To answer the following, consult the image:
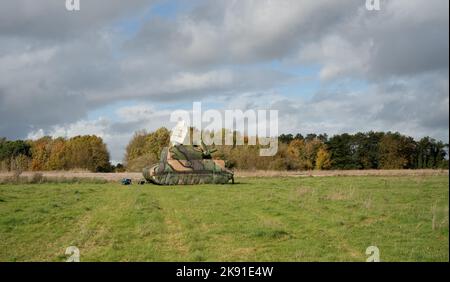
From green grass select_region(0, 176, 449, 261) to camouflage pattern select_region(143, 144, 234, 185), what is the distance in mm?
17031

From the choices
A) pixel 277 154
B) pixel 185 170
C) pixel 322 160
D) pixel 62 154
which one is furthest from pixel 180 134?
pixel 322 160

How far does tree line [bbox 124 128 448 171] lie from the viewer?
66938 millimetres

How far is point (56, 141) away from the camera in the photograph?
81688 mm

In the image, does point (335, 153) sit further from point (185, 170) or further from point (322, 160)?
point (185, 170)

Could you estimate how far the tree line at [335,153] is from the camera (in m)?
66.9

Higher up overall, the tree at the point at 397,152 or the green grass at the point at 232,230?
the tree at the point at 397,152

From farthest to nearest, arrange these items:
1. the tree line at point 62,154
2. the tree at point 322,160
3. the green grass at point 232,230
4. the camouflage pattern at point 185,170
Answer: the tree at point 322,160
the tree line at point 62,154
the camouflage pattern at point 185,170
the green grass at point 232,230

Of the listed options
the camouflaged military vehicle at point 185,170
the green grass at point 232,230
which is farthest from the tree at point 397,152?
the green grass at point 232,230

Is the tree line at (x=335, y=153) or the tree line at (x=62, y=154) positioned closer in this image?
the tree line at (x=335, y=153)

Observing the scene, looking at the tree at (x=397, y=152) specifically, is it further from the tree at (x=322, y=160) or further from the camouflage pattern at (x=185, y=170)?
the camouflage pattern at (x=185, y=170)

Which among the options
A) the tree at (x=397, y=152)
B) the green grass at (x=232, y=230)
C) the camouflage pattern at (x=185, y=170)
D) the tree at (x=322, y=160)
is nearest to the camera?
the green grass at (x=232, y=230)

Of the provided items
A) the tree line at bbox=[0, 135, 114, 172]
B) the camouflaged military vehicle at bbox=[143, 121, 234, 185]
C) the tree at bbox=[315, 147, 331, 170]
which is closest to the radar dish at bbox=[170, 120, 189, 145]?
the camouflaged military vehicle at bbox=[143, 121, 234, 185]

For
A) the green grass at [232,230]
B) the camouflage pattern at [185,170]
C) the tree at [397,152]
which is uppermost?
the tree at [397,152]
